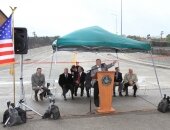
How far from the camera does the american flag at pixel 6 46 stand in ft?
39.1

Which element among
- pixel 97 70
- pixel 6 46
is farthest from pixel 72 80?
pixel 6 46

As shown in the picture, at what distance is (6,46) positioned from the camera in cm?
1195

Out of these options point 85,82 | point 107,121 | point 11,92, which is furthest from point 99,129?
point 11,92

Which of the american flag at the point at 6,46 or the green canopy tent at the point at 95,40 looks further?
the green canopy tent at the point at 95,40

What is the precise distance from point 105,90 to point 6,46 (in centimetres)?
343

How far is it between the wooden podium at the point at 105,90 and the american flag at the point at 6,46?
9.50 feet

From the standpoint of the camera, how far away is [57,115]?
1227 cm

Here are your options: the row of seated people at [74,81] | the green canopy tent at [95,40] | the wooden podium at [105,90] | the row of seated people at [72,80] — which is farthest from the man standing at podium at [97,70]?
the row of seated people at [72,80]

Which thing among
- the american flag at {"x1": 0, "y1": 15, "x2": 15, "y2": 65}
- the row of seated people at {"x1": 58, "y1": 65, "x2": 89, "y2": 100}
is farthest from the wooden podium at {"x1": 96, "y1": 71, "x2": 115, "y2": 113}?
the row of seated people at {"x1": 58, "y1": 65, "x2": 89, "y2": 100}

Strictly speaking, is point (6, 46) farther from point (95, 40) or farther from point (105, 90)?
point (105, 90)

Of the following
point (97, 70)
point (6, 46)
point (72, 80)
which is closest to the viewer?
point (6, 46)

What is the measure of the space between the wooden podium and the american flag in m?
2.90

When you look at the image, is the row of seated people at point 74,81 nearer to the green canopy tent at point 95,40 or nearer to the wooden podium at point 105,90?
the green canopy tent at point 95,40

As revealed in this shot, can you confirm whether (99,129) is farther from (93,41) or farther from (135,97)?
(135,97)
